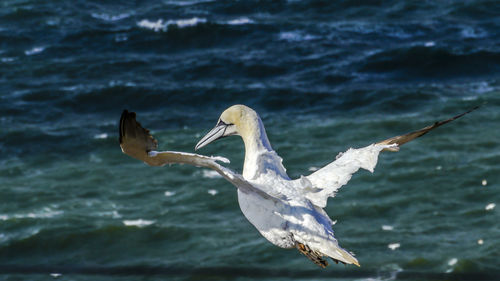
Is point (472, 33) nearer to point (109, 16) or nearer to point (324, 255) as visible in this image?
point (109, 16)

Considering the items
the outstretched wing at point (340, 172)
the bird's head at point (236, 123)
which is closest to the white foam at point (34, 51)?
the bird's head at point (236, 123)

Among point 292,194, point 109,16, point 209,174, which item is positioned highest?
point 292,194

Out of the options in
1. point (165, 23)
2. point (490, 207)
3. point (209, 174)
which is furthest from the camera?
point (165, 23)

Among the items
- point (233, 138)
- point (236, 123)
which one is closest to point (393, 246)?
point (233, 138)

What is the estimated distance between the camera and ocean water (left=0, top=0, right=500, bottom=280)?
69.9ft

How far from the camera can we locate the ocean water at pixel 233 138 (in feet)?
69.9

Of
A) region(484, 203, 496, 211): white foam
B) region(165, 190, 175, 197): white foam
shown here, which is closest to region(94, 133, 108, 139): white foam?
region(165, 190, 175, 197): white foam

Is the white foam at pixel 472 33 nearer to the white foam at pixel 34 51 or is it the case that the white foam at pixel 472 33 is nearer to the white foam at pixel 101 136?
the white foam at pixel 101 136

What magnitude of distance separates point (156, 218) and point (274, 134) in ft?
16.4

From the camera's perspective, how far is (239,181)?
8453 millimetres

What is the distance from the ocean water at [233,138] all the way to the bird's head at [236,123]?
34.0 ft

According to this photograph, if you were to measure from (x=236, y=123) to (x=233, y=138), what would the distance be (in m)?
16.3

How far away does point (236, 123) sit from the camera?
9.95 metres

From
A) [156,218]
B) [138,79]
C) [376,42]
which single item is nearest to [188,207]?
[156,218]
